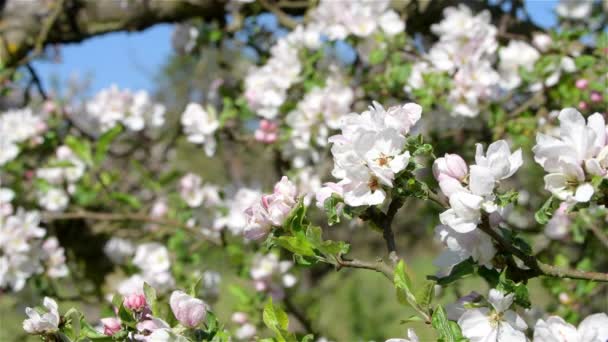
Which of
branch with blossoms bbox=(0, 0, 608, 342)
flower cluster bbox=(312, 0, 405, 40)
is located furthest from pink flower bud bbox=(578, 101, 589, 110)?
flower cluster bbox=(312, 0, 405, 40)

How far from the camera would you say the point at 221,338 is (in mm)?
1049

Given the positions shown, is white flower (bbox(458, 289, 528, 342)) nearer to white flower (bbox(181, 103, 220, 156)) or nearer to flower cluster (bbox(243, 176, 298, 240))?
flower cluster (bbox(243, 176, 298, 240))

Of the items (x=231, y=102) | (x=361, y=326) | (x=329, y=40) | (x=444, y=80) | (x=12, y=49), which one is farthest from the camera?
(x=361, y=326)

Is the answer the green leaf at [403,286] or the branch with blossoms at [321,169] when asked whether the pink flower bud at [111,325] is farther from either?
the green leaf at [403,286]

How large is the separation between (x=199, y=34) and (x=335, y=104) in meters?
0.86

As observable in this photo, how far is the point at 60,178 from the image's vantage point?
273 cm

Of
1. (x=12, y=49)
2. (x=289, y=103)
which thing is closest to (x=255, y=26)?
(x=289, y=103)

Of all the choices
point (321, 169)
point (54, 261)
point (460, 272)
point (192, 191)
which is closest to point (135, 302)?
point (460, 272)

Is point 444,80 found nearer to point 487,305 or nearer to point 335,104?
point 335,104

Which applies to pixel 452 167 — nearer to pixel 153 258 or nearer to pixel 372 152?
pixel 372 152

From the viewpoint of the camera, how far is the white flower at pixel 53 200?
8.79ft

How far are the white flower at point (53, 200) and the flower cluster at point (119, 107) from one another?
29cm

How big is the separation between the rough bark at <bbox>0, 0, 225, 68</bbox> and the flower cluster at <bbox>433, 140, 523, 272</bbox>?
1967 millimetres

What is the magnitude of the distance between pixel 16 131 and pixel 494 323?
83.1 inches
